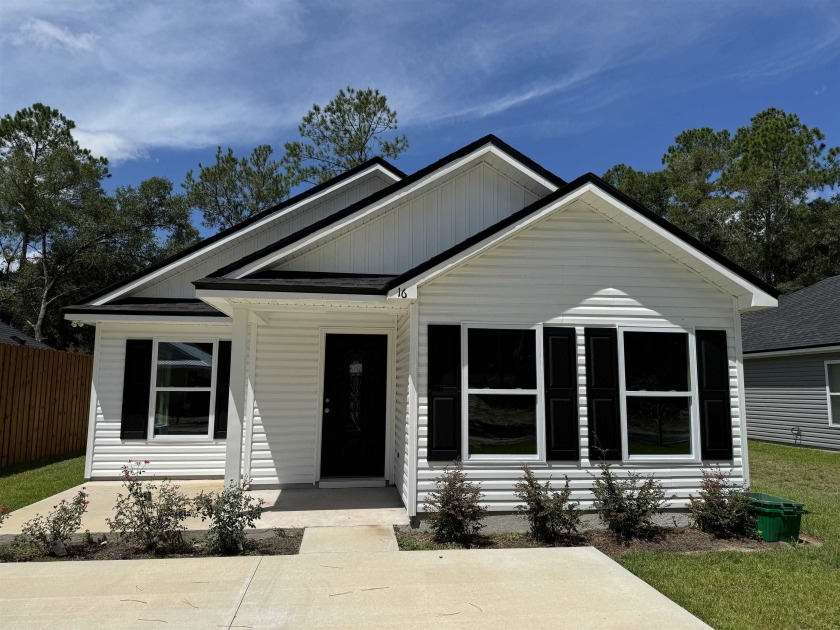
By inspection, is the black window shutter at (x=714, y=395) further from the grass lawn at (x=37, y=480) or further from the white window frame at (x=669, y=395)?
the grass lawn at (x=37, y=480)

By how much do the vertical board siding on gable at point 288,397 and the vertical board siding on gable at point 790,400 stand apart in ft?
39.3

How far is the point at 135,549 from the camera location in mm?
5477

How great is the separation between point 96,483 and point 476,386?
679 cm

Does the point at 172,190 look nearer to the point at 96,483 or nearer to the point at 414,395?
the point at 96,483

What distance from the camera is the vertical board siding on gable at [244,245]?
384 inches

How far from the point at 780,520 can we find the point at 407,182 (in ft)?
19.7

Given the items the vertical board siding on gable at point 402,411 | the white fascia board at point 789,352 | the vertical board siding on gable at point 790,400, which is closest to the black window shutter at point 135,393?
the vertical board siding on gable at point 402,411

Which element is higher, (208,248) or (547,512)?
(208,248)

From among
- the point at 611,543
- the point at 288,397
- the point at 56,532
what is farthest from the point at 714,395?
the point at 56,532

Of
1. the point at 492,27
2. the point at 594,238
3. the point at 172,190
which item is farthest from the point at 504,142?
the point at 172,190

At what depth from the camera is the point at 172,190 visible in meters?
28.1

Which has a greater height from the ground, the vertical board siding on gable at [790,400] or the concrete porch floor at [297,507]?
the vertical board siding on gable at [790,400]

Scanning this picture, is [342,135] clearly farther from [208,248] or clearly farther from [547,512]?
[547,512]

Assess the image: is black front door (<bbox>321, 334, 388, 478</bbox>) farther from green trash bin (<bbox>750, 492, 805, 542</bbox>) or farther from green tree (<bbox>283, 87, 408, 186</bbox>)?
green tree (<bbox>283, 87, 408, 186</bbox>)
